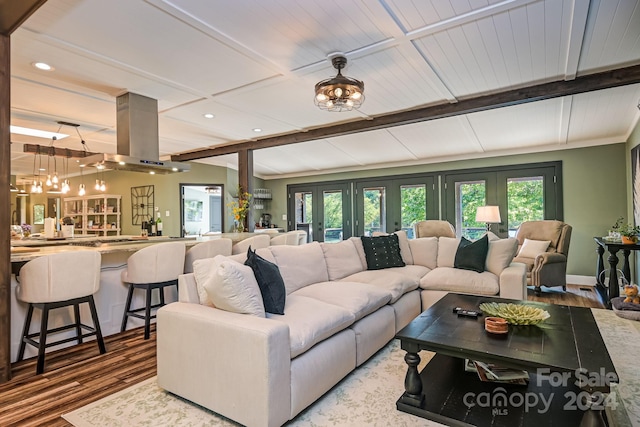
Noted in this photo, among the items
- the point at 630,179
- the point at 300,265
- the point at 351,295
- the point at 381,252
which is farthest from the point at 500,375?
the point at 630,179

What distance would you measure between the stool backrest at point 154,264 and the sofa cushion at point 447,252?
10.1 ft

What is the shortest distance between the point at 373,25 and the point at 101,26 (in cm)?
200

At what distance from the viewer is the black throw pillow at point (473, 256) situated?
389 cm

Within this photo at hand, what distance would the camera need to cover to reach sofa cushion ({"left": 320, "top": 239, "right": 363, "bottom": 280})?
12.2 feet

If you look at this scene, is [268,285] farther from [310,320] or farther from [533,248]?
[533,248]

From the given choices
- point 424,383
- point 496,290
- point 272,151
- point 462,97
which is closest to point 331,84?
point 462,97

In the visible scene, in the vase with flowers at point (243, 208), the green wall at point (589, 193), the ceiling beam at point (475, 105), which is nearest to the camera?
the ceiling beam at point (475, 105)

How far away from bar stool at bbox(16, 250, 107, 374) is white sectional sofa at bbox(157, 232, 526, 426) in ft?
3.48

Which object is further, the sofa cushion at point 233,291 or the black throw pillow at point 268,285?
the black throw pillow at point 268,285

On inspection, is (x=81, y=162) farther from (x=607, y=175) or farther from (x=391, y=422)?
(x=607, y=175)

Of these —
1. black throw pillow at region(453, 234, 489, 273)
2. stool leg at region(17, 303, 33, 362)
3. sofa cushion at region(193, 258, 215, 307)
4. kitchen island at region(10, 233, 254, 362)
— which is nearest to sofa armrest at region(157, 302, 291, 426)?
sofa cushion at region(193, 258, 215, 307)

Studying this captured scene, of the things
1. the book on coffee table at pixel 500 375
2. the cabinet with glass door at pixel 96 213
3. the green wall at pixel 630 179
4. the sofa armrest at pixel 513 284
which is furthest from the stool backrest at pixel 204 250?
the cabinet with glass door at pixel 96 213

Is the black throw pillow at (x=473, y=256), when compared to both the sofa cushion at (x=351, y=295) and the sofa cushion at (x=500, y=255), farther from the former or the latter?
the sofa cushion at (x=351, y=295)

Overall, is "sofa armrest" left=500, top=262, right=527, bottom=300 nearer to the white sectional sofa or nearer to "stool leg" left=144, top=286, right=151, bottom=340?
the white sectional sofa
